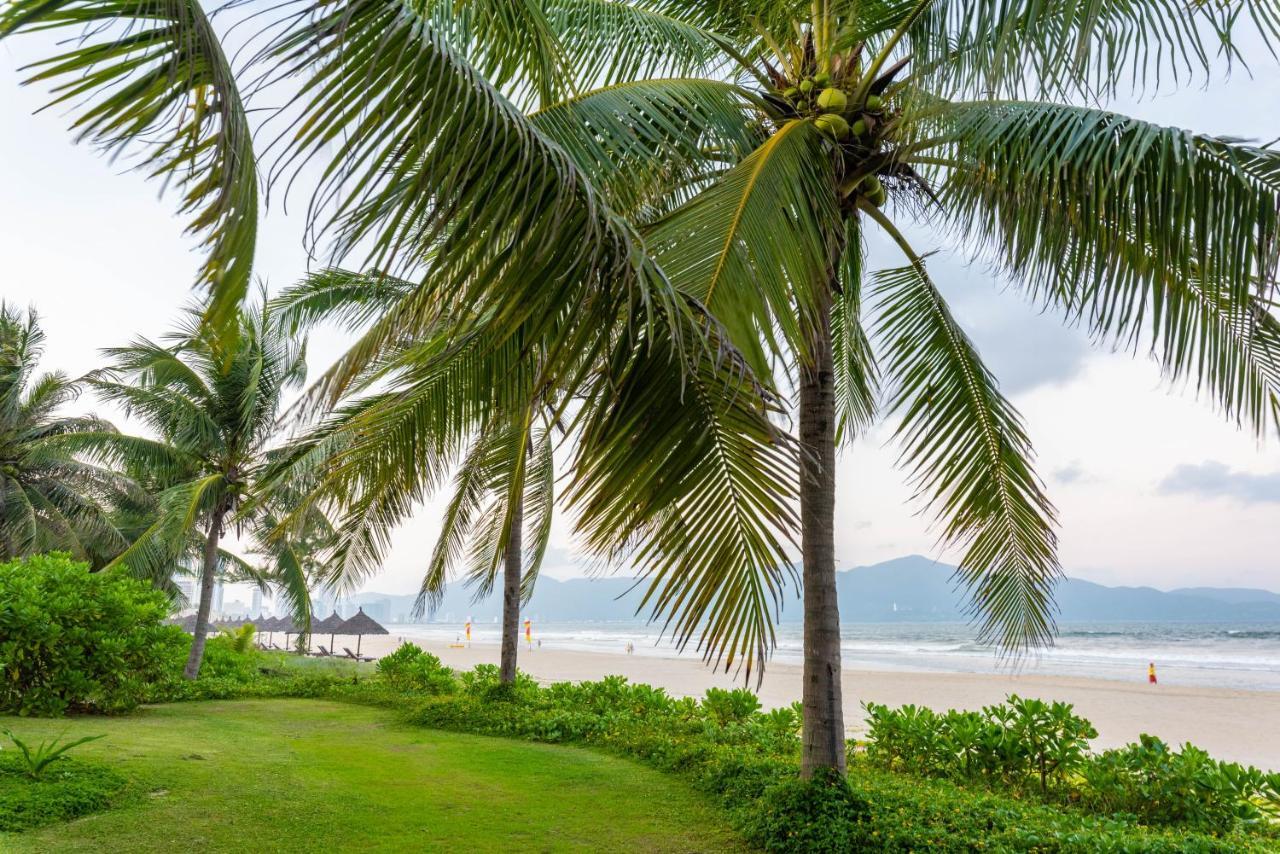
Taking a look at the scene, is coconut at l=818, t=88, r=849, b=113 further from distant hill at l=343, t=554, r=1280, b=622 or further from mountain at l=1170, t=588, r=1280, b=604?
mountain at l=1170, t=588, r=1280, b=604

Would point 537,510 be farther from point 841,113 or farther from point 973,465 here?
point 841,113

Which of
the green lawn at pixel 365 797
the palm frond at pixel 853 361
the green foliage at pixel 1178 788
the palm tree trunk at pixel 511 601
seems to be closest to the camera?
the green lawn at pixel 365 797

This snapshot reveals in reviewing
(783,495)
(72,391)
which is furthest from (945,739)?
(72,391)

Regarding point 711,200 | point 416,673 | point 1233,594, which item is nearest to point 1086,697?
point 416,673

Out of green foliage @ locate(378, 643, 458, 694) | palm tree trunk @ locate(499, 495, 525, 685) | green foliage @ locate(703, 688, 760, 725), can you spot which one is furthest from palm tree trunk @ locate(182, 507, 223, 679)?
green foliage @ locate(703, 688, 760, 725)

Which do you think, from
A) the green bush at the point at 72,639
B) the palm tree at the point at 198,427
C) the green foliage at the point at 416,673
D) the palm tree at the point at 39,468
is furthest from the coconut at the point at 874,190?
the palm tree at the point at 39,468

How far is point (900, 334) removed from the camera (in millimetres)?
6203

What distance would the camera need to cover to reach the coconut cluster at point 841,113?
4.68 meters

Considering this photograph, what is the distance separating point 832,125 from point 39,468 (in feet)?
61.7

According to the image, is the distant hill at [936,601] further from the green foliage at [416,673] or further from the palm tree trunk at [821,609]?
the palm tree trunk at [821,609]

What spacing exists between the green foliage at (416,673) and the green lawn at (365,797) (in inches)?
126

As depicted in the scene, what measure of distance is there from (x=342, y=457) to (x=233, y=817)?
2441 mm

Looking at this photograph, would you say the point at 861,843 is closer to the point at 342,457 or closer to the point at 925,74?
the point at 342,457

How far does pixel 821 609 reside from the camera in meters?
5.12
